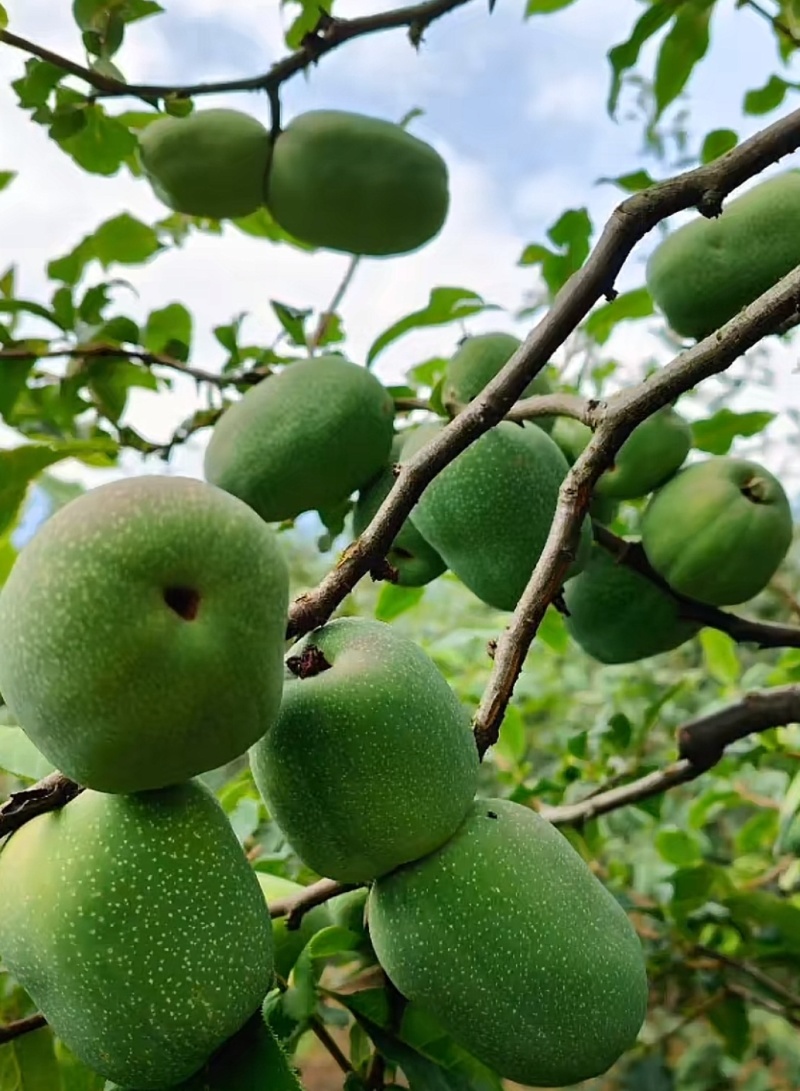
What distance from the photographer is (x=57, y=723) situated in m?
0.52

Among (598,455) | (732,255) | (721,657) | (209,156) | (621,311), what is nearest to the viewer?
(598,455)

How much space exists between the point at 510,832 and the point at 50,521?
346 millimetres

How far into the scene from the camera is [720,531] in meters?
1.05

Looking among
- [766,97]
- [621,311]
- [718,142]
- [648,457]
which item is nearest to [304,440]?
[648,457]

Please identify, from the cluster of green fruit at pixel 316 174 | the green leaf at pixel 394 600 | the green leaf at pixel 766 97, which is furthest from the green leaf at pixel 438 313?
the green leaf at pixel 766 97

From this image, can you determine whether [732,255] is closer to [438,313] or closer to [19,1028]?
[438,313]

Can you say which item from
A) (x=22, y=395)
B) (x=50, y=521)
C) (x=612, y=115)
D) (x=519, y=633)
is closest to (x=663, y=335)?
(x=612, y=115)

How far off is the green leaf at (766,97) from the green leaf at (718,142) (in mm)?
187

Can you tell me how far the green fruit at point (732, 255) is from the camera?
1016 mm

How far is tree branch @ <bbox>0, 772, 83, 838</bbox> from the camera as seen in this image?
621mm

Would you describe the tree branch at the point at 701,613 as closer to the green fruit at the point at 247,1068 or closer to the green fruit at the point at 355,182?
the green fruit at the point at 355,182

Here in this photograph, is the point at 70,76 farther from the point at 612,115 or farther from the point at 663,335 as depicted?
the point at 663,335

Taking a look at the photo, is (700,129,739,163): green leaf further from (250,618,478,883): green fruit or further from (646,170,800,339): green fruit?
(250,618,478,883): green fruit

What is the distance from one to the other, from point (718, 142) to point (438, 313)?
0.39 meters
